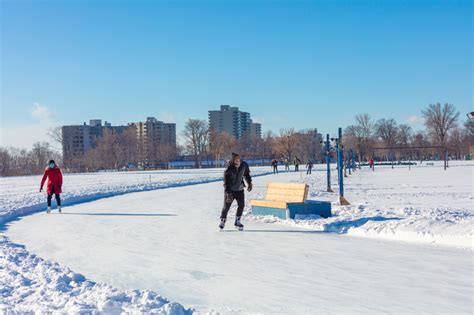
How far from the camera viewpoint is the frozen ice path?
16.5ft

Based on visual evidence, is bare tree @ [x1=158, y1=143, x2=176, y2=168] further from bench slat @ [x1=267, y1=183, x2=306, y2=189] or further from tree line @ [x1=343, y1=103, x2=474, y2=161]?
bench slat @ [x1=267, y1=183, x2=306, y2=189]

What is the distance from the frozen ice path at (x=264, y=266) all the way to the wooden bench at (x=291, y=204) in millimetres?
806

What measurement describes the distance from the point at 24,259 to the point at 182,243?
8.78ft

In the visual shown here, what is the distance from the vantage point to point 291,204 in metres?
11.1

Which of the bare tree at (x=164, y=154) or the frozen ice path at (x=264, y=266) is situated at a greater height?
the bare tree at (x=164, y=154)

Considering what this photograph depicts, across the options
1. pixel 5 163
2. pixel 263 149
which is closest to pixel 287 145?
pixel 263 149

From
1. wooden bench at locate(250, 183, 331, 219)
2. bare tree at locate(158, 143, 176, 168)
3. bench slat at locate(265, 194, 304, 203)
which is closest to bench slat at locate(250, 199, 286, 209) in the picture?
wooden bench at locate(250, 183, 331, 219)

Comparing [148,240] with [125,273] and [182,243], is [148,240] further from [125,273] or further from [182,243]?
[125,273]

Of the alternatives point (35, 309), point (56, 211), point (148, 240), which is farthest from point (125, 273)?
point (56, 211)

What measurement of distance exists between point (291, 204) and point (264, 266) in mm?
4540

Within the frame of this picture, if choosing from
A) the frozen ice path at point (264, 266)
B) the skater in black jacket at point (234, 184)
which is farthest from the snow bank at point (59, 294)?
the skater in black jacket at point (234, 184)

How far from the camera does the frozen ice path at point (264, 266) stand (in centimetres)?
504

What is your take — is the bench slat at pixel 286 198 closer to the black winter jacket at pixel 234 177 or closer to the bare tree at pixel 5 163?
the black winter jacket at pixel 234 177

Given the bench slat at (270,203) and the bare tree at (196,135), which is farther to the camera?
the bare tree at (196,135)
